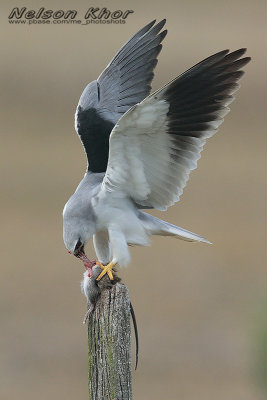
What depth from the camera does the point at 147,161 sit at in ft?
21.5

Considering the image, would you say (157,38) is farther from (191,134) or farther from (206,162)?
(206,162)

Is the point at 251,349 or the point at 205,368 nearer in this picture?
the point at 251,349

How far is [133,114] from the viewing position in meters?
6.11

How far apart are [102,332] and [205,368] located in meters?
6.86

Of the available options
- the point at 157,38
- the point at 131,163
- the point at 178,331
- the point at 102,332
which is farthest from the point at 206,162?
the point at 102,332

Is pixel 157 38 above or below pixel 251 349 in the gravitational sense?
above

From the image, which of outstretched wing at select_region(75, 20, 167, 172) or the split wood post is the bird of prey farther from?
the split wood post

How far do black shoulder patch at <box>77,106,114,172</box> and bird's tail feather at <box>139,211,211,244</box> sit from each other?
0.52 m

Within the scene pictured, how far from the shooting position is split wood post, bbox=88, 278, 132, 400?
198 inches

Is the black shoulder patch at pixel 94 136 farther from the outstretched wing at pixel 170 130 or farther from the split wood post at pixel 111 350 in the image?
the split wood post at pixel 111 350

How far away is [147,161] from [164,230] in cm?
54

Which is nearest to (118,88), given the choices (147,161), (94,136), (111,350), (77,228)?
(94,136)

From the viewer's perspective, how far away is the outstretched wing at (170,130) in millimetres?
6223

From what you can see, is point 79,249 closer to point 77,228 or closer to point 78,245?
point 78,245
